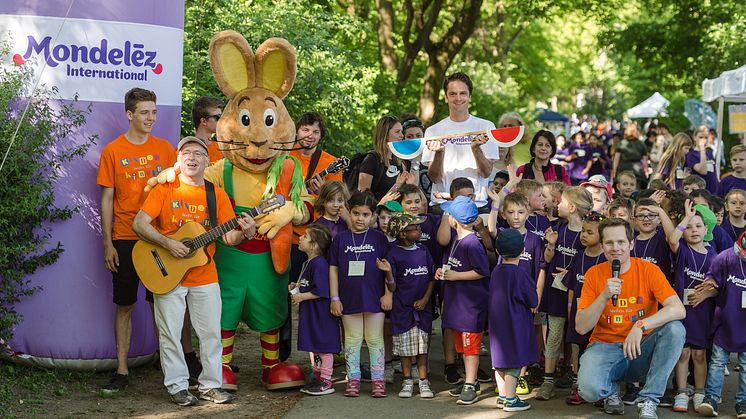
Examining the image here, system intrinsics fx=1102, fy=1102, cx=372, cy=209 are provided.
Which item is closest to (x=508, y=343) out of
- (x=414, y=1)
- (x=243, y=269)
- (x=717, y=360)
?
(x=717, y=360)

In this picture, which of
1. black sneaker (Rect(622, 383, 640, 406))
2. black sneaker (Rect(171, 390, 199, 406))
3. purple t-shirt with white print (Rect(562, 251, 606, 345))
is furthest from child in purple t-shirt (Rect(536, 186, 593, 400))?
black sneaker (Rect(171, 390, 199, 406))

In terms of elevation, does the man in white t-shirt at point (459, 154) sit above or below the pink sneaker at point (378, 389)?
above

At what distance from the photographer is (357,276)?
332 inches

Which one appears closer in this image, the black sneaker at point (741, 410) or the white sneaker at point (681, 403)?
the black sneaker at point (741, 410)

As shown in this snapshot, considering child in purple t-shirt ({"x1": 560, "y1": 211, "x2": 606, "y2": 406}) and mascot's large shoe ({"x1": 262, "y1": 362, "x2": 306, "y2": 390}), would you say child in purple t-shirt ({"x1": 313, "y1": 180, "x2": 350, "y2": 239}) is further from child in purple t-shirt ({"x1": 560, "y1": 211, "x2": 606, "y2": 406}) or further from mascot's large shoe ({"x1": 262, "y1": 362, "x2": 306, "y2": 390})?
child in purple t-shirt ({"x1": 560, "y1": 211, "x2": 606, "y2": 406})

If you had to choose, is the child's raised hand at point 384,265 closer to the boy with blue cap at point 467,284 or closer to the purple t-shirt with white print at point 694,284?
the boy with blue cap at point 467,284

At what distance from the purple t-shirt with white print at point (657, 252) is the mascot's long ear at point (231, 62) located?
10.7ft

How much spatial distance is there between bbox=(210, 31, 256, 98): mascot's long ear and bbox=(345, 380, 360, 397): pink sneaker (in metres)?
2.40

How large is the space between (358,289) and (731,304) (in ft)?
9.03

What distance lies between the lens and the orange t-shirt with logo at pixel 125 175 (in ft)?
27.1

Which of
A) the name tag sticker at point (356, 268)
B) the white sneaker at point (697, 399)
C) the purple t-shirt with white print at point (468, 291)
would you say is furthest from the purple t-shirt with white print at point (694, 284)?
the name tag sticker at point (356, 268)

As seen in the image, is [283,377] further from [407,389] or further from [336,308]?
[407,389]

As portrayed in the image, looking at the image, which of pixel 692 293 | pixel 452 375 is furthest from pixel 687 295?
pixel 452 375

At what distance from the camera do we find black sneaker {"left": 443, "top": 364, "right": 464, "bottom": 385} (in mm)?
8906
